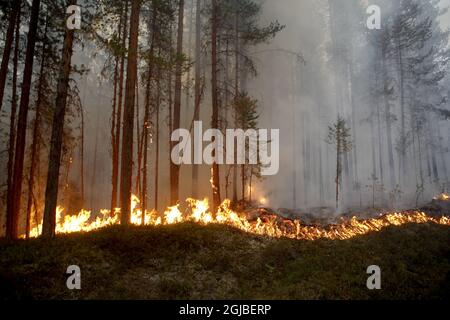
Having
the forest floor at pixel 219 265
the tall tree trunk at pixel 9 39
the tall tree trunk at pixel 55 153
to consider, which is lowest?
the forest floor at pixel 219 265

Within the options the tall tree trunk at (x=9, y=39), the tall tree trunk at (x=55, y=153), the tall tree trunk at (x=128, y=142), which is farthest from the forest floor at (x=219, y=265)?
the tall tree trunk at (x=9, y=39)

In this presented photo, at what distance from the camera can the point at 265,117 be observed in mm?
41688

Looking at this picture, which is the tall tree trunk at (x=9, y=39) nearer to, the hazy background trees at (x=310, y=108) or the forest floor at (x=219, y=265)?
the forest floor at (x=219, y=265)

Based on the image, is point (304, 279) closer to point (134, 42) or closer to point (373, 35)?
point (134, 42)

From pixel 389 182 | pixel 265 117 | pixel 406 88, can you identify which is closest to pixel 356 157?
pixel 389 182

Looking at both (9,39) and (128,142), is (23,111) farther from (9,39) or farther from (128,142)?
(128,142)

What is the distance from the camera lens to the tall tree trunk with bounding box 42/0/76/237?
9803 millimetres

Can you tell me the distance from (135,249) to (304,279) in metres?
4.70

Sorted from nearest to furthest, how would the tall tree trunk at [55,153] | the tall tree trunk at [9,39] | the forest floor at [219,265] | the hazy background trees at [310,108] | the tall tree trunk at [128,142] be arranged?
1. the forest floor at [219,265]
2. the tall tree trunk at [55,153]
3. the tall tree trunk at [128,142]
4. the tall tree trunk at [9,39]
5. the hazy background trees at [310,108]

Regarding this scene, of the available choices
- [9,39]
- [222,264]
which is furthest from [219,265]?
[9,39]

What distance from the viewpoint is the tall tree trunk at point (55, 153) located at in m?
9.80

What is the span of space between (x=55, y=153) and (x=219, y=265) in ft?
19.5

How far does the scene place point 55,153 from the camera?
10031 mm

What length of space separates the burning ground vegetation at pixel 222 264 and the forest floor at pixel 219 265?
0.08 feet
